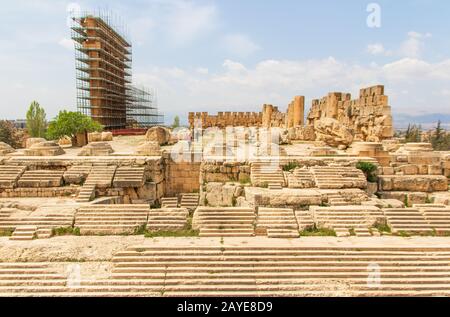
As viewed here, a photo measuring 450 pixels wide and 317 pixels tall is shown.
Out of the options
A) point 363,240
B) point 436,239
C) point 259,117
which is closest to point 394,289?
point 363,240

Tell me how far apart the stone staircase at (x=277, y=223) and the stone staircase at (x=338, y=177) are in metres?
2.13

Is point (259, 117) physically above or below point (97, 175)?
above

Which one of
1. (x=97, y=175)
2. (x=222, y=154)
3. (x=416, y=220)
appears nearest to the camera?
(x=416, y=220)

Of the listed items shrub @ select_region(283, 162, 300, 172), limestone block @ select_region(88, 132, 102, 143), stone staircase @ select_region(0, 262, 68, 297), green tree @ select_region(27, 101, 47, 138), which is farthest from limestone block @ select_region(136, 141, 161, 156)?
green tree @ select_region(27, 101, 47, 138)

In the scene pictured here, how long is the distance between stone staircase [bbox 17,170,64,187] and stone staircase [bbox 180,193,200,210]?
405 cm

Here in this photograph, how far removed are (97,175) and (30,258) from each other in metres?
4.39

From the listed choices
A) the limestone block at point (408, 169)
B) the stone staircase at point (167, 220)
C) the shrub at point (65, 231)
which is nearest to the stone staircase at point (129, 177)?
the stone staircase at point (167, 220)

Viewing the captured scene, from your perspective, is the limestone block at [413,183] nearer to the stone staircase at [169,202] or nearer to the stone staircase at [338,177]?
the stone staircase at [338,177]

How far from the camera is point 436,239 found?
7875 mm

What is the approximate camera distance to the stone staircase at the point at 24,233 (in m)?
7.87

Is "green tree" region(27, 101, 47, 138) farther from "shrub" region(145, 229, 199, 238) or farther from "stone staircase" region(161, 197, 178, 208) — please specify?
"shrub" region(145, 229, 199, 238)

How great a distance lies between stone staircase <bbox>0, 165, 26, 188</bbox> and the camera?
35.1 ft
